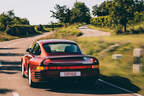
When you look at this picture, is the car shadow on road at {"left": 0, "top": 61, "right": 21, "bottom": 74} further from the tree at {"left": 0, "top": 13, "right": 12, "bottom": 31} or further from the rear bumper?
the tree at {"left": 0, "top": 13, "right": 12, "bottom": 31}

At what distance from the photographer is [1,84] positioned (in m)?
8.64

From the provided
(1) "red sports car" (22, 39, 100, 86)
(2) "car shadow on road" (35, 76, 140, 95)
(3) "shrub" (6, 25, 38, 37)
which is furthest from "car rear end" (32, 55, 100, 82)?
(3) "shrub" (6, 25, 38, 37)

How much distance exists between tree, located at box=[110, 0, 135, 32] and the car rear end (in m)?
42.1

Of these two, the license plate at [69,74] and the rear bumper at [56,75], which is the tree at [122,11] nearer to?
the rear bumper at [56,75]

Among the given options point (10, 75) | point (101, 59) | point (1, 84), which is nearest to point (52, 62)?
point (1, 84)

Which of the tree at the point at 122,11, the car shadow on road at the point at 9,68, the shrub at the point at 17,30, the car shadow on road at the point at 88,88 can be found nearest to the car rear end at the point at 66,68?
the car shadow on road at the point at 88,88

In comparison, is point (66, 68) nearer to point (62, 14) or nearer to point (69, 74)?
point (69, 74)

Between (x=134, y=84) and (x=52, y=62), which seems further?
(x=134, y=84)

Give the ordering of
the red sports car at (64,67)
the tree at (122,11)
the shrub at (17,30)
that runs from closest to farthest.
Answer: the red sports car at (64,67) → the tree at (122,11) → the shrub at (17,30)

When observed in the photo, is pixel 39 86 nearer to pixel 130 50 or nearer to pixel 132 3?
pixel 130 50

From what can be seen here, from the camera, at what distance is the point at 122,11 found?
4991 centimetres

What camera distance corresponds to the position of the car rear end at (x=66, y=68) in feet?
24.1

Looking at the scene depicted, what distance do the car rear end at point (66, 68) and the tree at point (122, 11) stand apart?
42129 mm

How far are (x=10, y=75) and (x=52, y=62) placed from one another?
3.70m
